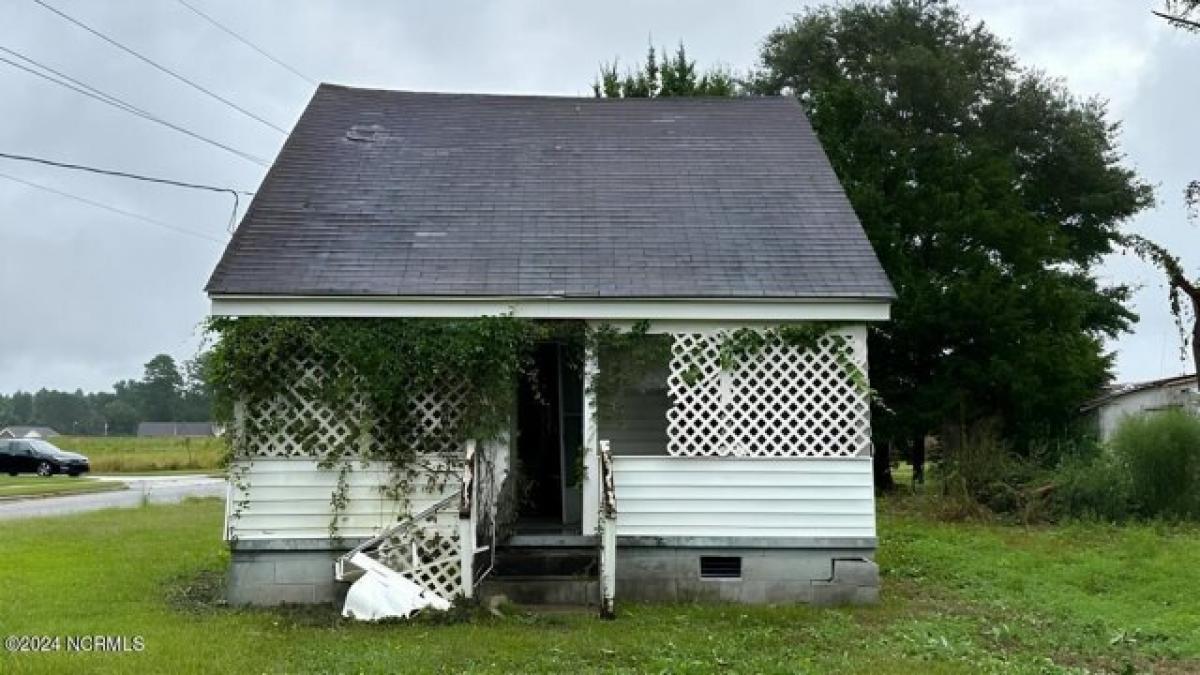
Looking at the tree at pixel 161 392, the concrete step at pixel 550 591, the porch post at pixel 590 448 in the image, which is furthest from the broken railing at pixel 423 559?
the tree at pixel 161 392

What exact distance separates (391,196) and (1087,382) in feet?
49.7

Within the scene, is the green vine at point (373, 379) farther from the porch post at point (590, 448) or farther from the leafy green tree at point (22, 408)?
the leafy green tree at point (22, 408)

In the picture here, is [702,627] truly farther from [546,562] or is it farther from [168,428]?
[168,428]

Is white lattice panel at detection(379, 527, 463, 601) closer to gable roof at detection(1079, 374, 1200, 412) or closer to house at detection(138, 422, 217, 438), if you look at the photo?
gable roof at detection(1079, 374, 1200, 412)

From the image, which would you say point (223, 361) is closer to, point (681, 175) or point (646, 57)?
point (681, 175)

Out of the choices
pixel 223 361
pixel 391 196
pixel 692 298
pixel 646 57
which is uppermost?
pixel 646 57

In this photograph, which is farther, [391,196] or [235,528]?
[391,196]

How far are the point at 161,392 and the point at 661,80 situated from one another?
8154 centimetres

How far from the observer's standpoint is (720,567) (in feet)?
30.2

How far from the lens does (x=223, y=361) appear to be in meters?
8.80

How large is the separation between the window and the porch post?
108 centimetres

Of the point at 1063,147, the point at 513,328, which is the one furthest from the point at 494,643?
the point at 1063,147

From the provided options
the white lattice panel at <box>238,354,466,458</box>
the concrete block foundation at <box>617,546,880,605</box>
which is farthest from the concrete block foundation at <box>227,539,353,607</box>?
the concrete block foundation at <box>617,546,880,605</box>

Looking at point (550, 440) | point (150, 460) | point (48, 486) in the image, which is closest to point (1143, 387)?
point (550, 440)
